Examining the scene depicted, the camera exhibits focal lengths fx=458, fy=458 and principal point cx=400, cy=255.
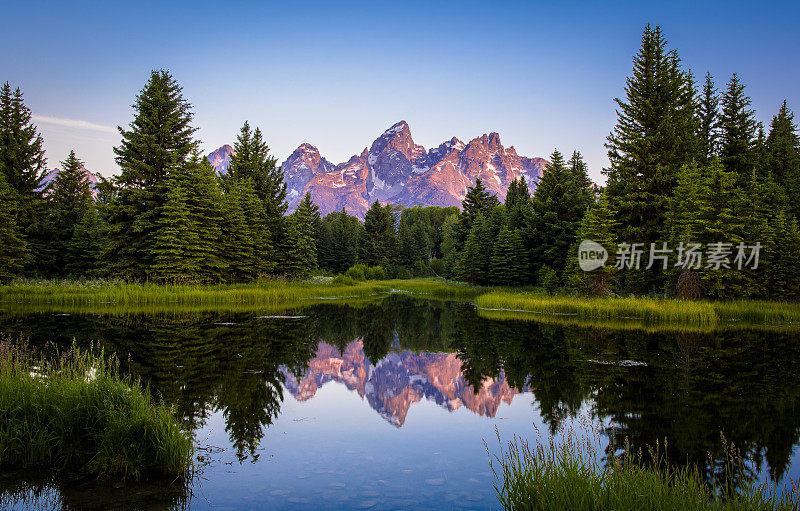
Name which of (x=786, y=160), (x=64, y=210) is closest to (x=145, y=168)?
(x=64, y=210)

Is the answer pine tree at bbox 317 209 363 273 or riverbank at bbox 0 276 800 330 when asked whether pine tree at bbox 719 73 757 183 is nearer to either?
riverbank at bbox 0 276 800 330

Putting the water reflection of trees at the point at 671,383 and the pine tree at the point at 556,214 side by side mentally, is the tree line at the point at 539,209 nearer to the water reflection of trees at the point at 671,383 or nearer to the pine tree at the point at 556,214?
the pine tree at the point at 556,214

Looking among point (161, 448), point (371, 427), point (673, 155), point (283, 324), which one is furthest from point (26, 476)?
point (673, 155)

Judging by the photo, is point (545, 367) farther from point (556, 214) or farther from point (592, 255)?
point (556, 214)

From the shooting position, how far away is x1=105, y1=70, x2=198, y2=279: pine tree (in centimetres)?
3077

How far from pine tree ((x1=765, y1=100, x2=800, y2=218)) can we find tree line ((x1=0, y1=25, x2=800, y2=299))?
13 centimetres

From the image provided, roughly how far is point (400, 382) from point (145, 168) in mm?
28401

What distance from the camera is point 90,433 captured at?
18.5ft

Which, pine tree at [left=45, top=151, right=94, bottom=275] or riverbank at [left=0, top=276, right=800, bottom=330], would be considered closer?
riverbank at [left=0, top=276, right=800, bottom=330]

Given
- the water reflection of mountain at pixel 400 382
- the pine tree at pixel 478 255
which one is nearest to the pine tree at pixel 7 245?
the water reflection of mountain at pixel 400 382

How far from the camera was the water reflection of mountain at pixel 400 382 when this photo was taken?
9344 millimetres

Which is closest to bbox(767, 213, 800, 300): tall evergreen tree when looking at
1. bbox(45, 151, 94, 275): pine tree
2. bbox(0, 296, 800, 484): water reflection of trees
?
bbox(0, 296, 800, 484): water reflection of trees

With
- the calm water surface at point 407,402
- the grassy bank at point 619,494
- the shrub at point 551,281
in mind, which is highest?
the shrub at point 551,281

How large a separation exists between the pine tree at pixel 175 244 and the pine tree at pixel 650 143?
28.7 metres
